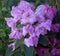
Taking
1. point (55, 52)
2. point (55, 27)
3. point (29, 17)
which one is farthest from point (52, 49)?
point (29, 17)

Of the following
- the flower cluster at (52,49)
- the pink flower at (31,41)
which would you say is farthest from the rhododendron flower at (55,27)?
the pink flower at (31,41)

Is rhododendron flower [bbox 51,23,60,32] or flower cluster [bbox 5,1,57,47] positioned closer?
flower cluster [bbox 5,1,57,47]

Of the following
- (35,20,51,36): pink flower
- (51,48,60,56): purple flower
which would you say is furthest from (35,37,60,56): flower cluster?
(35,20,51,36): pink flower

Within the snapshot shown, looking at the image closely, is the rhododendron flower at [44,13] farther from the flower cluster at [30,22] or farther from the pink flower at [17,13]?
the pink flower at [17,13]

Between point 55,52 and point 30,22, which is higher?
point 30,22

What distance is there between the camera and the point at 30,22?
4.25 ft

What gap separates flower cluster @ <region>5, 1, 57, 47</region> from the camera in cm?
129

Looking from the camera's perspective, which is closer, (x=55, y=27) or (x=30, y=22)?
(x=30, y=22)

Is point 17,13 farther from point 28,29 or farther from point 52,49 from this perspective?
point 52,49

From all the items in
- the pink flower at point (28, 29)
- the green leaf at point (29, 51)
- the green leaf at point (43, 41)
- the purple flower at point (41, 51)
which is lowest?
the purple flower at point (41, 51)

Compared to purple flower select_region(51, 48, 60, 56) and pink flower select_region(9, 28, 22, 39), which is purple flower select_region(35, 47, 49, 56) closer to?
purple flower select_region(51, 48, 60, 56)

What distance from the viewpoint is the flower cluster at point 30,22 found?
129 cm

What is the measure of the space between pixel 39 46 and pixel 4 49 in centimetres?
33

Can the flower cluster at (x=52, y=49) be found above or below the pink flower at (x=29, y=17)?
below
